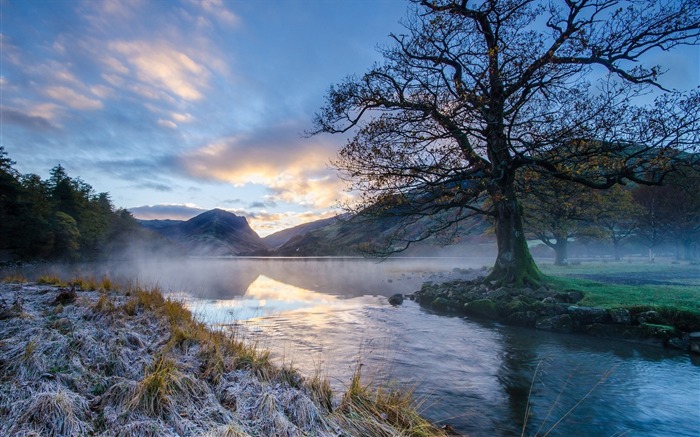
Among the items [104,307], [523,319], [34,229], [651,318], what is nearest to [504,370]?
[523,319]

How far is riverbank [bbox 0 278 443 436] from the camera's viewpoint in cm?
350

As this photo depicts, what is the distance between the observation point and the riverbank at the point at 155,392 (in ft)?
11.5

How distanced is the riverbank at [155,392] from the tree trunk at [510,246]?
1340 cm

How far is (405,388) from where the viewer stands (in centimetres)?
648

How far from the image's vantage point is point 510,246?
54.5ft

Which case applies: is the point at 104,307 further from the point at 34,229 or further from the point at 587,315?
the point at 34,229

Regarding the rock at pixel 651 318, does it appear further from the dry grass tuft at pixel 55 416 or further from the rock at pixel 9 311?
the rock at pixel 9 311

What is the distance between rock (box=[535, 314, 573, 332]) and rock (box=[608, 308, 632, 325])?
3.89 ft

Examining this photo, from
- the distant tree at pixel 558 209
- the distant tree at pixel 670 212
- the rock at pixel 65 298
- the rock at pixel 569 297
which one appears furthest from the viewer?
the distant tree at pixel 670 212

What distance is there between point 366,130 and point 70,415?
48.9ft

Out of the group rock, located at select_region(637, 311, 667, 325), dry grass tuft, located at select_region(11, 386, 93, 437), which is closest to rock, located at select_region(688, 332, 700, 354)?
rock, located at select_region(637, 311, 667, 325)

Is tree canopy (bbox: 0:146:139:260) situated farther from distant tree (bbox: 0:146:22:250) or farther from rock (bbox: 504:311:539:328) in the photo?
rock (bbox: 504:311:539:328)

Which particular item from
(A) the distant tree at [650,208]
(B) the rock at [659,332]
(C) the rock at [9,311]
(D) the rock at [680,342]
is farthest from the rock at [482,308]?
(A) the distant tree at [650,208]

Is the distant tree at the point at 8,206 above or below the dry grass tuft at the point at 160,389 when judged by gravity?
above
